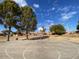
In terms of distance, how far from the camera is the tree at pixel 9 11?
2499 inches

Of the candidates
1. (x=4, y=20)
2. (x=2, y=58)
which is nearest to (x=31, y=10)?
(x=4, y=20)

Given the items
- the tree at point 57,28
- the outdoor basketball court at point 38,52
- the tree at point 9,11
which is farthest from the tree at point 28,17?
the outdoor basketball court at point 38,52

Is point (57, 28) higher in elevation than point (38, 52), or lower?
higher

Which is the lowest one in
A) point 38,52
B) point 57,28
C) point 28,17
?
point 38,52

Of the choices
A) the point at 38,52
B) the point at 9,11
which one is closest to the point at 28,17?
the point at 9,11

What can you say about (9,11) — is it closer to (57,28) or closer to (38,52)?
(38,52)

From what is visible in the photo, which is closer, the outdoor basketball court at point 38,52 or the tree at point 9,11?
the outdoor basketball court at point 38,52

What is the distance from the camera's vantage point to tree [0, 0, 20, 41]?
63469 millimetres

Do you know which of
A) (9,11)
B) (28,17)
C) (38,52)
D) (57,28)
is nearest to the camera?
(38,52)

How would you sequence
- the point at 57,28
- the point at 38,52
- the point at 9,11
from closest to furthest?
the point at 38,52 < the point at 9,11 < the point at 57,28

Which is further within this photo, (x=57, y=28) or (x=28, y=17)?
(x=57, y=28)

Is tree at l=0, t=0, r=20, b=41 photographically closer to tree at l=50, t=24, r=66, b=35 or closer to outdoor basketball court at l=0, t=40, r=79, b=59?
outdoor basketball court at l=0, t=40, r=79, b=59

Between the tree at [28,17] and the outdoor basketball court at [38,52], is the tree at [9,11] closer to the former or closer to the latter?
the tree at [28,17]

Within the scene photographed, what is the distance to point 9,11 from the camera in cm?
6372
